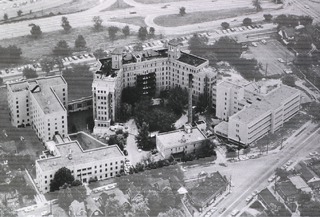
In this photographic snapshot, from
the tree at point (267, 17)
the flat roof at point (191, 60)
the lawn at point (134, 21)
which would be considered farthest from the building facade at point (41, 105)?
the tree at point (267, 17)

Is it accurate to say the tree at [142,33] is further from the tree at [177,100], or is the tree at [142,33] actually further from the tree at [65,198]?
the tree at [65,198]

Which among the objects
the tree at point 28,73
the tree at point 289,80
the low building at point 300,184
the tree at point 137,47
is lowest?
the low building at point 300,184

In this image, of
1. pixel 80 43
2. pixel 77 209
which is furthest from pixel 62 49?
pixel 77 209

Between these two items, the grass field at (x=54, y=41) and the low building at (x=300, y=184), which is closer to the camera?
the low building at (x=300, y=184)

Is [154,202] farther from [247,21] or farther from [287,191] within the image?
[247,21]

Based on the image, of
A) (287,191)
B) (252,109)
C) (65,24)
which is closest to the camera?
(287,191)
